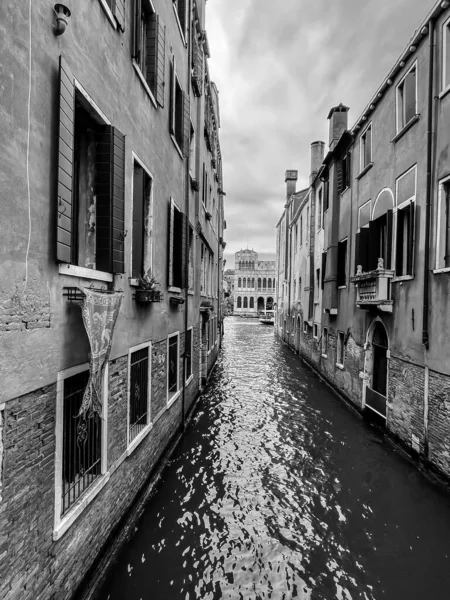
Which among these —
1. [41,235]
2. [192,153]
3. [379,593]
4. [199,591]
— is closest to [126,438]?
[199,591]

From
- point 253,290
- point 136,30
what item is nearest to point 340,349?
point 136,30

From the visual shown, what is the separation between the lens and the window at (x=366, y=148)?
10.2 m

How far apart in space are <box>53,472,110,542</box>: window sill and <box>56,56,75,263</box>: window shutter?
2525mm

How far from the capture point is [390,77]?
27.8 ft

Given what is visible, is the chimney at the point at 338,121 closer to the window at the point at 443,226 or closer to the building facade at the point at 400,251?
the building facade at the point at 400,251

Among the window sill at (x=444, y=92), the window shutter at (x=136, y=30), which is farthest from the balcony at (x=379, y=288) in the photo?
the window shutter at (x=136, y=30)

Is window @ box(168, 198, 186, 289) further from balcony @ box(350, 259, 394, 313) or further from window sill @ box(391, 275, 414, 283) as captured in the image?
window sill @ box(391, 275, 414, 283)

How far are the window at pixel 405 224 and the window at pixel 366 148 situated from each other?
8.03 ft

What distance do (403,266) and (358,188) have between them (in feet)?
13.5

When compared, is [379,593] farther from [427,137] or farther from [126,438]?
[427,137]

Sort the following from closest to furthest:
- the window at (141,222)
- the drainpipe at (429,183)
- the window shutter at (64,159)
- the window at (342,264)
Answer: the window shutter at (64,159), the window at (141,222), the drainpipe at (429,183), the window at (342,264)

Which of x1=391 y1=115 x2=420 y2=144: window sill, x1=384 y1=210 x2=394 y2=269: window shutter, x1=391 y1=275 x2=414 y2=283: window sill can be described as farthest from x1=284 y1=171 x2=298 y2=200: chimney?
x1=391 y1=275 x2=414 y2=283: window sill

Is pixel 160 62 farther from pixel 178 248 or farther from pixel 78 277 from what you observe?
pixel 78 277

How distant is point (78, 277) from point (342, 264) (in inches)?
419
